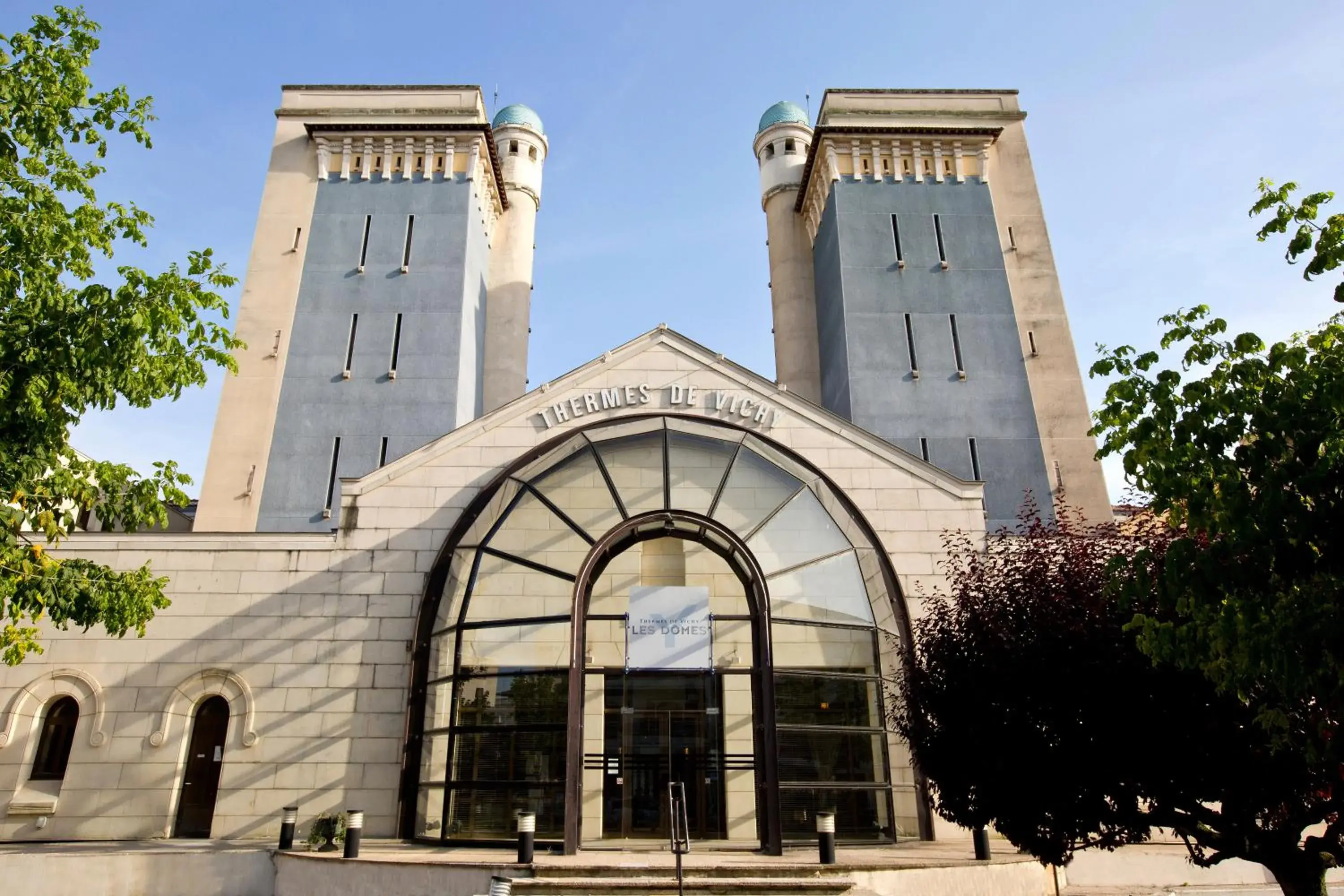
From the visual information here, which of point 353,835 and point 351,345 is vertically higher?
point 351,345

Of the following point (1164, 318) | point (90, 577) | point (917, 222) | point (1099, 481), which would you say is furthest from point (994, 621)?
point (917, 222)

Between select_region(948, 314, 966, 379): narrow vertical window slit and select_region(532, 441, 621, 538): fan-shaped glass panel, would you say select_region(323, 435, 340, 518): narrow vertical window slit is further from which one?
select_region(948, 314, 966, 379): narrow vertical window slit

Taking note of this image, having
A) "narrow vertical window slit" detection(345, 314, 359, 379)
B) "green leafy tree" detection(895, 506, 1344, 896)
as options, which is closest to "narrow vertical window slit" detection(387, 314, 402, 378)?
"narrow vertical window slit" detection(345, 314, 359, 379)

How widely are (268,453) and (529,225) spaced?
15790 mm

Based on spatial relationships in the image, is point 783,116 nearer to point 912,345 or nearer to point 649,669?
point 912,345

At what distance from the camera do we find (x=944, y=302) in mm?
→ 30875

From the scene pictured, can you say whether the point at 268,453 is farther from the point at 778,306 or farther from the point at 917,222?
the point at 917,222

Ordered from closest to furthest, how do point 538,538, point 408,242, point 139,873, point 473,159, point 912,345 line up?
point 139,873, point 538,538, point 912,345, point 408,242, point 473,159

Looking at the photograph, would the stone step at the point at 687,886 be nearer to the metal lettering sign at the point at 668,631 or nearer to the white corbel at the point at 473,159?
the metal lettering sign at the point at 668,631

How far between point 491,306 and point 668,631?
2278 centimetres

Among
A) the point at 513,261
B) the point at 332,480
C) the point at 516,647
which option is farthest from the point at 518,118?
the point at 516,647

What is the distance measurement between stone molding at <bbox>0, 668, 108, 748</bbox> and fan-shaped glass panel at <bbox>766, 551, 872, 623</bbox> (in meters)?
14.2

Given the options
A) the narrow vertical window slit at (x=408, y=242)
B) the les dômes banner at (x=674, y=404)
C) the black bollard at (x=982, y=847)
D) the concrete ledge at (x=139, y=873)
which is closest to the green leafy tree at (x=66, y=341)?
the concrete ledge at (x=139, y=873)

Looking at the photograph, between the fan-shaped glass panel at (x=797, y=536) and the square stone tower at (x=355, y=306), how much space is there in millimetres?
14747
